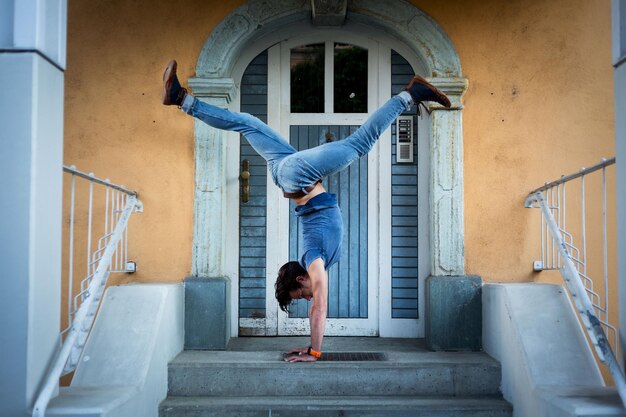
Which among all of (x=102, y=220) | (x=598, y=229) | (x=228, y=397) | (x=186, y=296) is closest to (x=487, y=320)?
(x=598, y=229)

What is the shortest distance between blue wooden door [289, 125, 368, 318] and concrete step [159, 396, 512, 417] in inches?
50.6

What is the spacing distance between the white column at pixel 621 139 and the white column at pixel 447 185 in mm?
1777

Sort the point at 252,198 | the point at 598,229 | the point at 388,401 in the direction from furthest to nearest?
the point at 252,198, the point at 598,229, the point at 388,401

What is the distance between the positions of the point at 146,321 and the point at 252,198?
152 centimetres

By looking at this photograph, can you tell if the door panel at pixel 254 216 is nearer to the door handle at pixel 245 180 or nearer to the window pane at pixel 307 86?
the door handle at pixel 245 180

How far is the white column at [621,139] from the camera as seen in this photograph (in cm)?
323

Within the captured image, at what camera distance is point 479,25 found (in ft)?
16.9

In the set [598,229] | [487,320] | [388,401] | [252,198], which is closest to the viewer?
[388,401]

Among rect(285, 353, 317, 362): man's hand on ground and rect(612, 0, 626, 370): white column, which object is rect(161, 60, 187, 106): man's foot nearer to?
rect(285, 353, 317, 362): man's hand on ground

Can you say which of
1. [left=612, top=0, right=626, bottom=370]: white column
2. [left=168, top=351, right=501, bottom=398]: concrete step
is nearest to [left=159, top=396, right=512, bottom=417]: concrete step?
[left=168, top=351, right=501, bottom=398]: concrete step

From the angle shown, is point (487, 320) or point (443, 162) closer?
point (487, 320)

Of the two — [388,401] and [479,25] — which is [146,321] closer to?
[388,401]

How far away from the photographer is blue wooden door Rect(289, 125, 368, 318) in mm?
5379

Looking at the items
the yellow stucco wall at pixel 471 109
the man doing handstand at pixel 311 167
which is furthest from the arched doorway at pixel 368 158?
the man doing handstand at pixel 311 167
